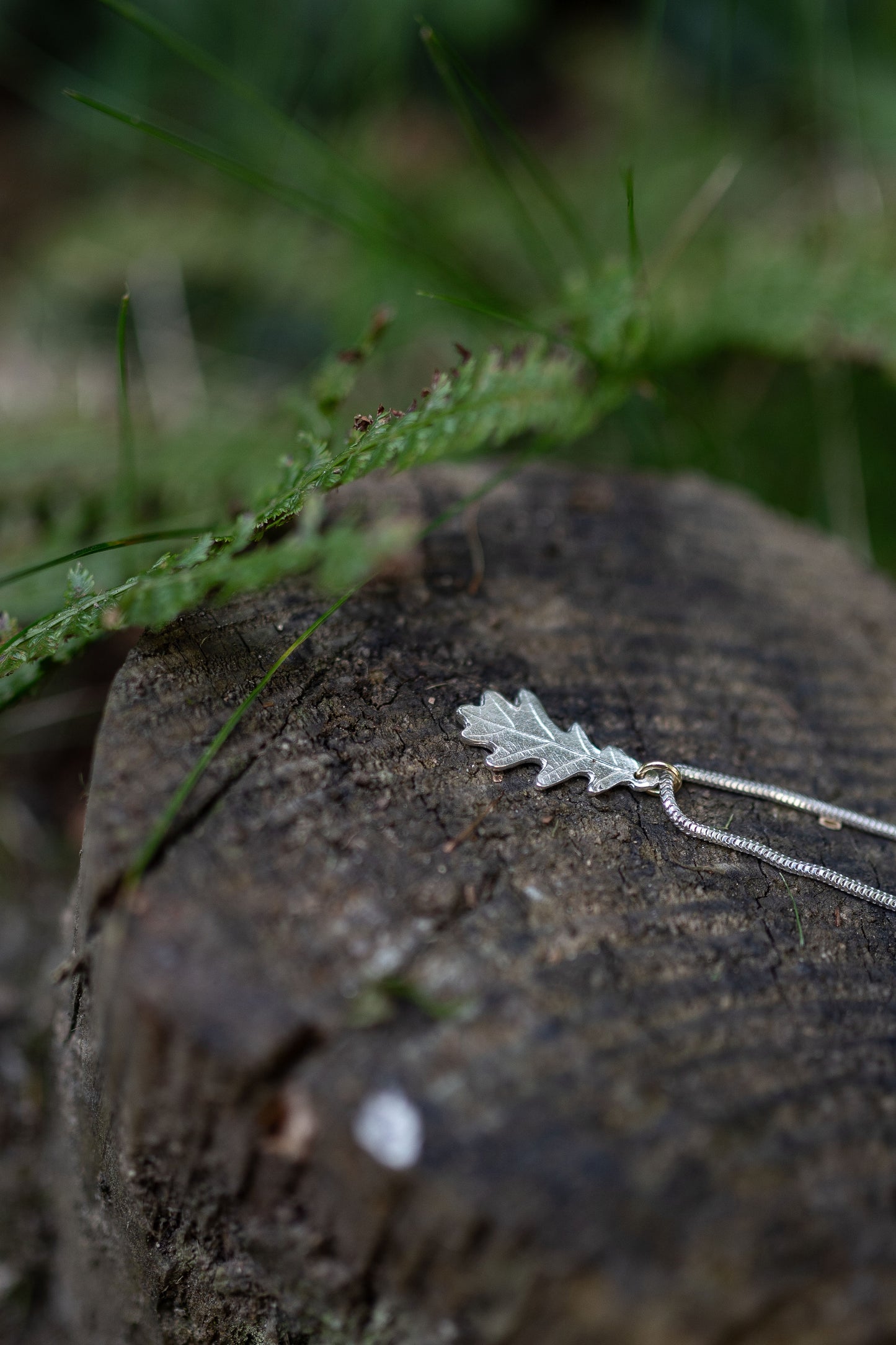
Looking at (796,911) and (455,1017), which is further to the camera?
(796,911)

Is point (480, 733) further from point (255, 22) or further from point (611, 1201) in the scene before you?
point (255, 22)

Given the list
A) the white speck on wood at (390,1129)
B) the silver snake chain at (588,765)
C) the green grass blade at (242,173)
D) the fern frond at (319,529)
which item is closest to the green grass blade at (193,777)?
the fern frond at (319,529)

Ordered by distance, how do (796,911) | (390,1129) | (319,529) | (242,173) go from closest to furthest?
(390,1129)
(796,911)
(319,529)
(242,173)

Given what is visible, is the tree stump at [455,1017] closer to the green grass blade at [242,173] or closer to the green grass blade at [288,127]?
the green grass blade at [242,173]

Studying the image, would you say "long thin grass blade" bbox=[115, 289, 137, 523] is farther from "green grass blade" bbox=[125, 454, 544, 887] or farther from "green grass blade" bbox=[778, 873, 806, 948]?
"green grass blade" bbox=[778, 873, 806, 948]

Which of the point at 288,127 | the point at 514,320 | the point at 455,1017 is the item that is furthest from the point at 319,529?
the point at 455,1017

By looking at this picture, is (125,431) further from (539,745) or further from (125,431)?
(539,745)
